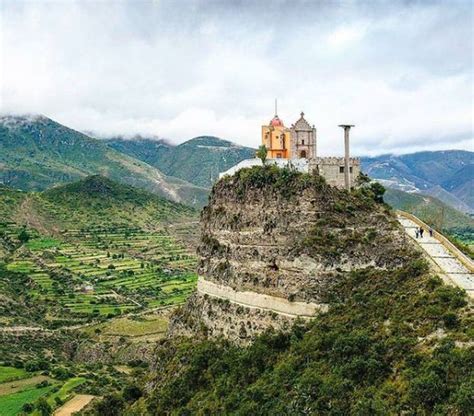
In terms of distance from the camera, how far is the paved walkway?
152 ft

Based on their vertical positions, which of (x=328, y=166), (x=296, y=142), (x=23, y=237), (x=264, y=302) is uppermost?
(x=296, y=142)

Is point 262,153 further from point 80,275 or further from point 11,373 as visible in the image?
point 80,275

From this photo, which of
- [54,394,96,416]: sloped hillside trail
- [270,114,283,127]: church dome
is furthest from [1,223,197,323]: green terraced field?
[270,114,283,127]: church dome

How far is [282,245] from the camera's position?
56094 millimetres

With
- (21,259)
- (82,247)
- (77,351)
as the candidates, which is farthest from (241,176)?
(82,247)

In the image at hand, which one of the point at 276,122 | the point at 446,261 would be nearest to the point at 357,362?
the point at 446,261

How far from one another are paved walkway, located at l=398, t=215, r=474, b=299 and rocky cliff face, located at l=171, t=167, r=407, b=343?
6.85 ft

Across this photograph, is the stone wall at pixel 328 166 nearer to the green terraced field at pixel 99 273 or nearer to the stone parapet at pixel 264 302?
the stone parapet at pixel 264 302

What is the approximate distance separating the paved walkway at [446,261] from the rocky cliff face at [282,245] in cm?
209

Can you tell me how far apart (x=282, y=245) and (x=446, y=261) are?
13037 mm

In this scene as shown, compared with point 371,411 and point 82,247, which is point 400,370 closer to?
point 371,411

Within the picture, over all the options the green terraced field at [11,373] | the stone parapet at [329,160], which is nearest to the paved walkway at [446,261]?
the stone parapet at [329,160]

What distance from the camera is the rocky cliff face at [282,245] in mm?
53125

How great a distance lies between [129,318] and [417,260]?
84.5 meters
